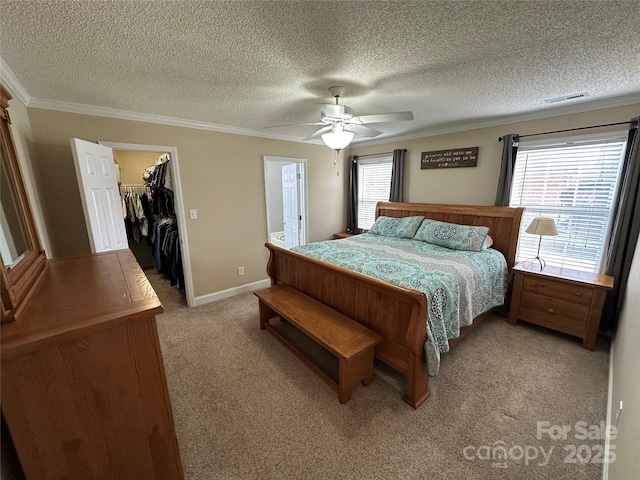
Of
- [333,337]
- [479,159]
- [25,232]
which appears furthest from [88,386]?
[479,159]

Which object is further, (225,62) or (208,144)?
(208,144)

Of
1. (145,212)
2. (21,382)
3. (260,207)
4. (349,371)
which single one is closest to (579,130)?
(349,371)

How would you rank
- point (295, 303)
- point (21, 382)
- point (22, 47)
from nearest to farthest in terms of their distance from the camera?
1. point (21, 382)
2. point (22, 47)
3. point (295, 303)

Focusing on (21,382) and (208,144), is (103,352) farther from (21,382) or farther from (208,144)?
(208,144)

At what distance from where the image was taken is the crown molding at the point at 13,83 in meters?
1.65

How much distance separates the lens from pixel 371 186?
4.71m

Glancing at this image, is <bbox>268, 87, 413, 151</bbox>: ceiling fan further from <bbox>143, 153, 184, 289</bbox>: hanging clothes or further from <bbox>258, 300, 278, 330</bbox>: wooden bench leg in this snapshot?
<bbox>143, 153, 184, 289</bbox>: hanging clothes

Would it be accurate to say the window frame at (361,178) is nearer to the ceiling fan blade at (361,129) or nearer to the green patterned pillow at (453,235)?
the green patterned pillow at (453,235)

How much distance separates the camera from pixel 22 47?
1.44m

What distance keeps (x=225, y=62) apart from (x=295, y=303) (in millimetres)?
2004

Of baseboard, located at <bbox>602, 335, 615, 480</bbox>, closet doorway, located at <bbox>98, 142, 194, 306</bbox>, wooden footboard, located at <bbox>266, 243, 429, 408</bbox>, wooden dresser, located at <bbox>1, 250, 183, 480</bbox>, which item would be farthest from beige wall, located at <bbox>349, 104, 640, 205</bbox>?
wooden dresser, located at <bbox>1, 250, 183, 480</bbox>

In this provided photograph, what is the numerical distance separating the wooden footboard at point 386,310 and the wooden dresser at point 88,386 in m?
1.43

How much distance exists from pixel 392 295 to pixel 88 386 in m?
1.66

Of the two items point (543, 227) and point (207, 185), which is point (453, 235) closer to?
point (543, 227)
